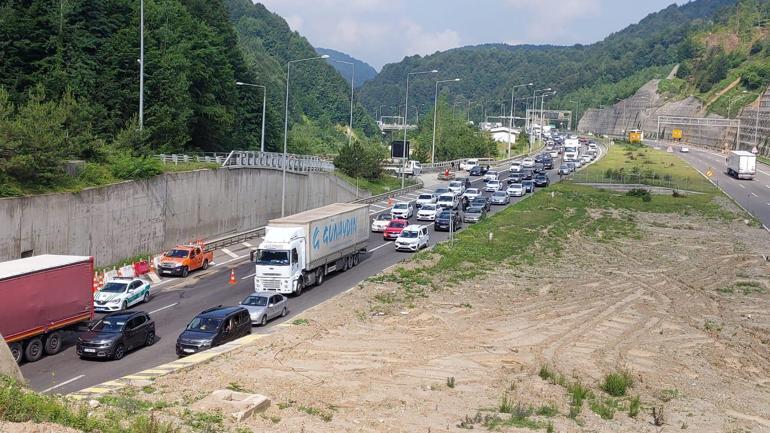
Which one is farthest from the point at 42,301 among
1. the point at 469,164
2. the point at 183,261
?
the point at 469,164

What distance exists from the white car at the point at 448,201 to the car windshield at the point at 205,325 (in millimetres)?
40498

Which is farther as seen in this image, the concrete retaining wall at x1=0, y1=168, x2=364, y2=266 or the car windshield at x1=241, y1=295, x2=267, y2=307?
the concrete retaining wall at x1=0, y1=168, x2=364, y2=266

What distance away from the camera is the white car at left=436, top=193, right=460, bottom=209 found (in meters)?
67.8

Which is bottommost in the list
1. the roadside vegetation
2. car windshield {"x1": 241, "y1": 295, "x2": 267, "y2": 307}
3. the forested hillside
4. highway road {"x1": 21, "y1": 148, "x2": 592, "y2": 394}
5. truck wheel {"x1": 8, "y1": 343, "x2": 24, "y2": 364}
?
highway road {"x1": 21, "y1": 148, "x2": 592, "y2": 394}

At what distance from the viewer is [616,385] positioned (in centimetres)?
2422

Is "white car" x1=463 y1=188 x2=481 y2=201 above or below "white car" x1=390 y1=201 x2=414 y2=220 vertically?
above

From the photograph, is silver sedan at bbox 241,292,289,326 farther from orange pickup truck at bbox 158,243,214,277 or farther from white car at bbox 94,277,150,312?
orange pickup truck at bbox 158,243,214,277

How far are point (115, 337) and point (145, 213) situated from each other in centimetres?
2088

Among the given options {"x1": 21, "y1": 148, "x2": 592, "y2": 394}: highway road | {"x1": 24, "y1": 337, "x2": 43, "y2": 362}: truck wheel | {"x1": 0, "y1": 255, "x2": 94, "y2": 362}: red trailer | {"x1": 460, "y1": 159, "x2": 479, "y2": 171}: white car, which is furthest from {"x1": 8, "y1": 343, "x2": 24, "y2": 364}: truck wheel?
{"x1": 460, "y1": 159, "x2": 479, "y2": 171}: white car

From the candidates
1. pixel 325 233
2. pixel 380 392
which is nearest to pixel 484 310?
pixel 325 233

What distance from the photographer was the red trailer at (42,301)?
2616cm

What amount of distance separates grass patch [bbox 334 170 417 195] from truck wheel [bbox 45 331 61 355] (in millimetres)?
49184

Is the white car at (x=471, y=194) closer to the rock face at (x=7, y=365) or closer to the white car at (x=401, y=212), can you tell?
the white car at (x=401, y=212)

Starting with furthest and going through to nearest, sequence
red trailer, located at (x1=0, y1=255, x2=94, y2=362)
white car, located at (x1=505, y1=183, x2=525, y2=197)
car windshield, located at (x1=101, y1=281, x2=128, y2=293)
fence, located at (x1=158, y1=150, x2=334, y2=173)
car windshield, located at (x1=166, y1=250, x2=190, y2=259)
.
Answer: white car, located at (x1=505, y1=183, x2=525, y2=197) → fence, located at (x1=158, y1=150, x2=334, y2=173) → car windshield, located at (x1=166, y1=250, x2=190, y2=259) → car windshield, located at (x1=101, y1=281, x2=128, y2=293) → red trailer, located at (x1=0, y1=255, x2=94, y2=362)
